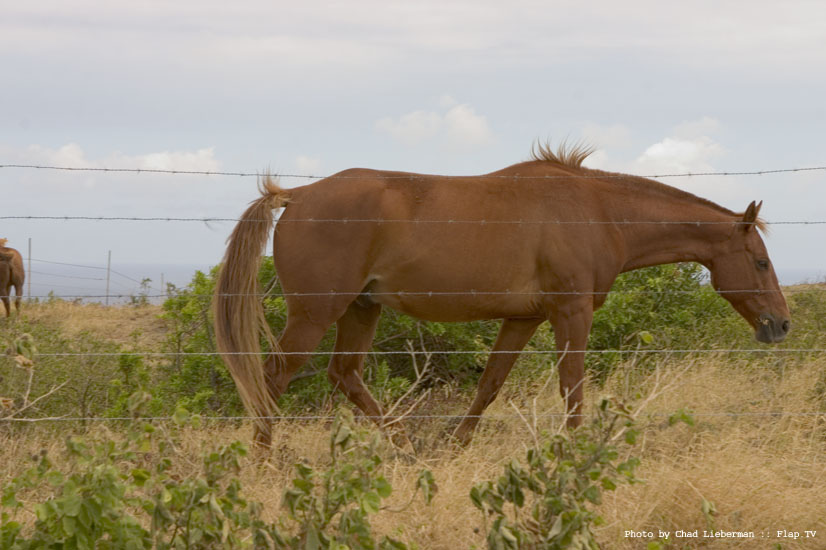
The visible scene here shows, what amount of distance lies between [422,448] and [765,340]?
228 cm

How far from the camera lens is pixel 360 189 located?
547 cm

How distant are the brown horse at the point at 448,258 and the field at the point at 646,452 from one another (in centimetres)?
42

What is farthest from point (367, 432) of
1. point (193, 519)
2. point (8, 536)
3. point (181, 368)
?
point (181, 368)

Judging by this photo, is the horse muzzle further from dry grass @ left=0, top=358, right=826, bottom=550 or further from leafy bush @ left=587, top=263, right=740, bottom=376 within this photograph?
leafy bush @ left=587, top=263, right=740, bottom=376

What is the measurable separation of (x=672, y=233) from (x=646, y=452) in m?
1.52

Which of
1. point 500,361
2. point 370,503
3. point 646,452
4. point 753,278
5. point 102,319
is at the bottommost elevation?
point 646,452

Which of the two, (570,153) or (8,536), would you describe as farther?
(570,153)

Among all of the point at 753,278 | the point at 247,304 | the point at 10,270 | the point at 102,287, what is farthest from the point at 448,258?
the point at 102,287

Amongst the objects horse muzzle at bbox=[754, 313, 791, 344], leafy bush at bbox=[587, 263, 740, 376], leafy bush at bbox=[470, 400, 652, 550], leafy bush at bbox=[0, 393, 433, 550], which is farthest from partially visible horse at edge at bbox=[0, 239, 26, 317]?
leafy bush at bbox=[470, 400, 652, 550]

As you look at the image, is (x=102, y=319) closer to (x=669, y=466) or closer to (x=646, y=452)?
(x=646, y=452)

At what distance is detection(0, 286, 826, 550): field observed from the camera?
4047 millimetres

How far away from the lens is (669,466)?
464cm

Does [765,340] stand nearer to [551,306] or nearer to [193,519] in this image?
[551,306]

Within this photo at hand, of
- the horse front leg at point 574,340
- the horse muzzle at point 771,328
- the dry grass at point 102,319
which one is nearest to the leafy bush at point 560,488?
the horse front leg at point 574,340
